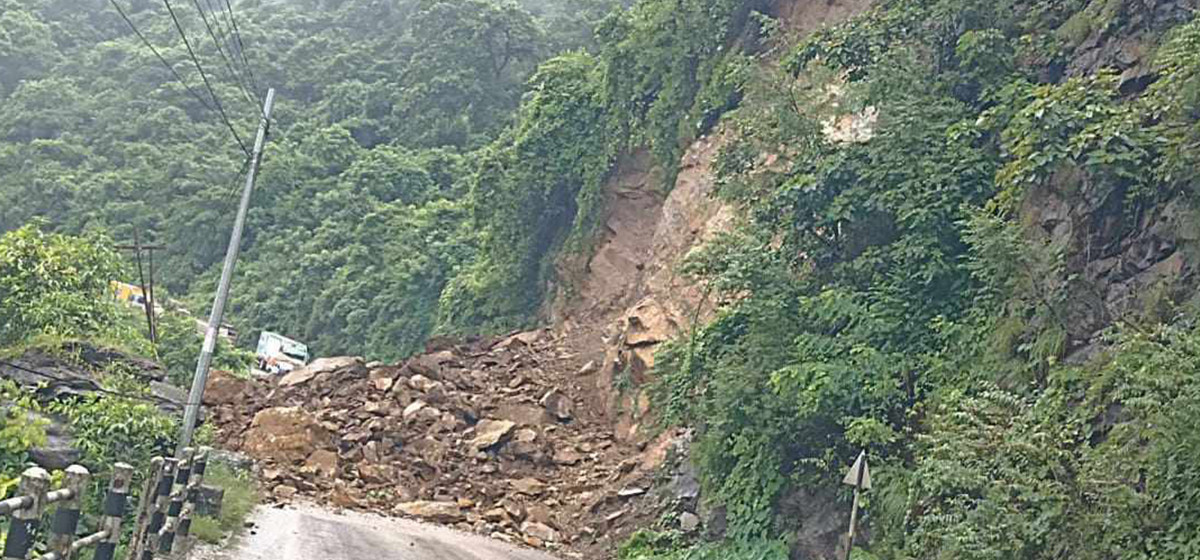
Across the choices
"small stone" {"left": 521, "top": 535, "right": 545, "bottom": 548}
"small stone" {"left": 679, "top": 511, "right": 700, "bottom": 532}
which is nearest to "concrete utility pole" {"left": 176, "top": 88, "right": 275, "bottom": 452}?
"small stone" {"left": 521, "top": 535, "right": 545, "bottom": 548}

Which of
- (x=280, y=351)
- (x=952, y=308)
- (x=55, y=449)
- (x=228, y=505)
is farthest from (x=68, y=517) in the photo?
(x=280, y=351)

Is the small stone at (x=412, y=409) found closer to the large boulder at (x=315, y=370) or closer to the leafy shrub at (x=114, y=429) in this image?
the large boulder at (x=315, y=370)

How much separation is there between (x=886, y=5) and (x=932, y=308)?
667cm

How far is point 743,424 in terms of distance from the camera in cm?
1592

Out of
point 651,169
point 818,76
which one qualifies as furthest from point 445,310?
point 818,76

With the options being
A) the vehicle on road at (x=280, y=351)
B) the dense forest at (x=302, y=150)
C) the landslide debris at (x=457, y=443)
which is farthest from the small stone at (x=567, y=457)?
the vehicle on road at (x=280, y=351)

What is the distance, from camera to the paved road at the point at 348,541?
13445mm

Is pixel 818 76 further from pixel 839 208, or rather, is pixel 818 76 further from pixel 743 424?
pixel 743 424

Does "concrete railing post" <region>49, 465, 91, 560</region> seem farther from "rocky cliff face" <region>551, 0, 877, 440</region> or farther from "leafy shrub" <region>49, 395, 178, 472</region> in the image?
"rocky cliff face" <region>551, 0, 877, 440</region>

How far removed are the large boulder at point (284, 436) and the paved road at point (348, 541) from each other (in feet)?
10.9

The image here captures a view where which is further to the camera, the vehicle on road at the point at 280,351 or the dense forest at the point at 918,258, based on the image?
the vehicle on road at the point at 280,351

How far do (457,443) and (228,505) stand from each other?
895cm

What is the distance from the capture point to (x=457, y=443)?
24172 millimetres

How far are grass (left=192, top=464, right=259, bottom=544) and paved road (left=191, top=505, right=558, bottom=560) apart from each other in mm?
214
